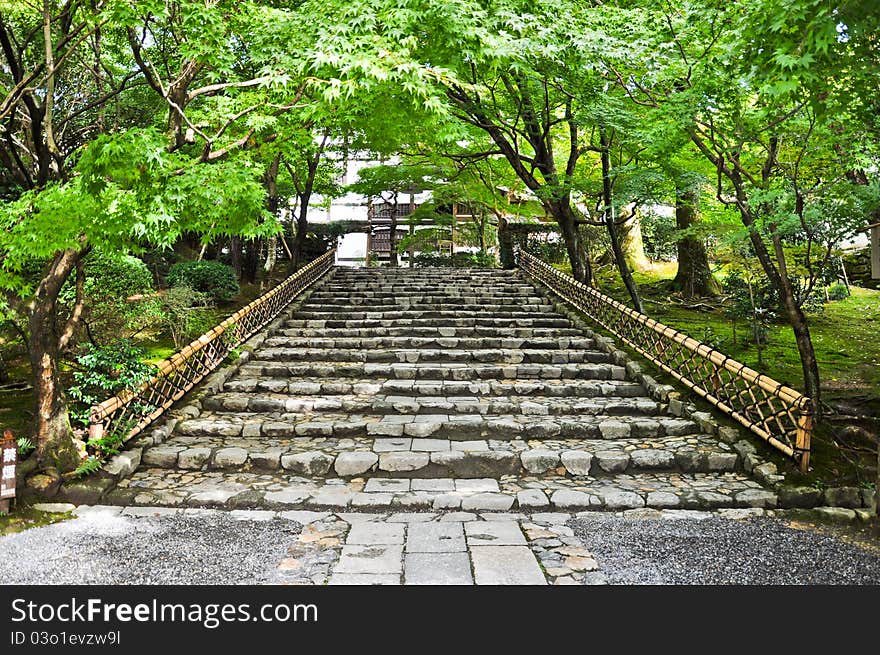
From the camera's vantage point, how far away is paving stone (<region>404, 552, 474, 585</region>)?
11.8 ft

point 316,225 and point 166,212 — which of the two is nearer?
point 166,212

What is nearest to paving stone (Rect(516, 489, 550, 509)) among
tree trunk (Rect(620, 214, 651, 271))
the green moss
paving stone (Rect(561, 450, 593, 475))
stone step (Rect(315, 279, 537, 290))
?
paving stone (Rect(561, 450, 593, 475))

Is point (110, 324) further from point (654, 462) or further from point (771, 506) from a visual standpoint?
point (771, 506)

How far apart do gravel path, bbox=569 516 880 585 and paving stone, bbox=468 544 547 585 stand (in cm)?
49

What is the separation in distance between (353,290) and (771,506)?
11302 mm

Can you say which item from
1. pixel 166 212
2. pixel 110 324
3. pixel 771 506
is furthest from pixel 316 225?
pixel 771 506

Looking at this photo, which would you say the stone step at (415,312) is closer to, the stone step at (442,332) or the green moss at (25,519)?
the stone step at (442,332)

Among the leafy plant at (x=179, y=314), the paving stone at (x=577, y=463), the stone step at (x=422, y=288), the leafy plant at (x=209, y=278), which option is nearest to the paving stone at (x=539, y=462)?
the paving stone at (x=577, y=463)

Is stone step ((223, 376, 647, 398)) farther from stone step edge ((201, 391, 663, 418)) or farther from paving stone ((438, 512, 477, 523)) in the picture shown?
paving stone ((438, 512, 477, 523))

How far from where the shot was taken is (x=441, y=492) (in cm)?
522

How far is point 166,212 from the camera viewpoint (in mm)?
4355

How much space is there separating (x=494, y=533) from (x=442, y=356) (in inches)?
194

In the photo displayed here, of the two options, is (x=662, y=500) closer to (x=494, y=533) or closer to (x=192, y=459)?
(x=494, y=533)

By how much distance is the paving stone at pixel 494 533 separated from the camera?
4.21m
